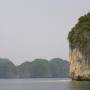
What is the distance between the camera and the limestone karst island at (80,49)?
3863 inches

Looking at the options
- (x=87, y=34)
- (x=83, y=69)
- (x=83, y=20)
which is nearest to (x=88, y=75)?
(x=83, y=69)

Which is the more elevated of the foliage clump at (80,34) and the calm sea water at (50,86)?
the foliage clump at (80,34)

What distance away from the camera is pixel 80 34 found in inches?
3964

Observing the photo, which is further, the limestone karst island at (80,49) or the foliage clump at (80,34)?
the foliage clump at (80,34)

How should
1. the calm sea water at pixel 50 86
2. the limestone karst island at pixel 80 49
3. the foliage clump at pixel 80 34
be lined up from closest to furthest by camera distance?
the calm sea water at pixel 50 86 < the limestone karst island at pixel 80 49 < the foliage clump at pixel 80 34

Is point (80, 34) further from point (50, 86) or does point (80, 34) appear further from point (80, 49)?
point (50, 86)

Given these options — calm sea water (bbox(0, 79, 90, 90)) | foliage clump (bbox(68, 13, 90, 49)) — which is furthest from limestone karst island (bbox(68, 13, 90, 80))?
calm sea water (bbox(0, 79, 90, 90))

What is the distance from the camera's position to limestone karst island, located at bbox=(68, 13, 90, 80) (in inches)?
3863

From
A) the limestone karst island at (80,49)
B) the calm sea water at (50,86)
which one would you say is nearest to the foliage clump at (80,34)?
the limestone karst island at (80,49)

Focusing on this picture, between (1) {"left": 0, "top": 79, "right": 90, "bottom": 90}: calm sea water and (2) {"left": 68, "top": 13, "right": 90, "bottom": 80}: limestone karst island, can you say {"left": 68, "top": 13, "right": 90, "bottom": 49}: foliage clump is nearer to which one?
(2) {"left": 68, "top": 13, "right": 90, "bottom": 80}: limestone karst island

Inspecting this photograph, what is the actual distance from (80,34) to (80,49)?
12.1 feet

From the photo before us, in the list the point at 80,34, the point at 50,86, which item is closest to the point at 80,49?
the point at 80,34

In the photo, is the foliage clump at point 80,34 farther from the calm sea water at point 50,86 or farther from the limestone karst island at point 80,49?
the calm sea water at point 50,86

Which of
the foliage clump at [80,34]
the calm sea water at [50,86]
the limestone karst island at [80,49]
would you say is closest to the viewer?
the calm sea water at [50,86]
